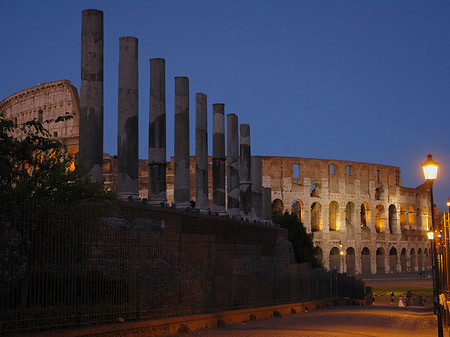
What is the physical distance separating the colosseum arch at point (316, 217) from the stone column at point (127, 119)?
37891 millimetres

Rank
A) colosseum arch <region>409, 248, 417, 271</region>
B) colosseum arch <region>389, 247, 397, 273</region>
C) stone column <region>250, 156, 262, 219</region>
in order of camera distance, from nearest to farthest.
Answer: stone column <region>250, 156, 262, 219</region>, colosseum arch <region>389, 247, 397, 273</region>, colosseum arch <region>409, 248, 417, 271</region>

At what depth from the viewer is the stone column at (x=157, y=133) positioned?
1900 centimetres

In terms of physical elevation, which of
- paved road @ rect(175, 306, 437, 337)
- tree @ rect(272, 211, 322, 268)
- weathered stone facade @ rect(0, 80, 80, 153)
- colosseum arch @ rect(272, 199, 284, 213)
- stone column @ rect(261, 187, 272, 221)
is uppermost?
weathered stone facade @ rect(0, 80, 80, 153)

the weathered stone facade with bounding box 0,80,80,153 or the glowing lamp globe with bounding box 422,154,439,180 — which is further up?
the weathered stone facade with bounding box 0,80,80,153

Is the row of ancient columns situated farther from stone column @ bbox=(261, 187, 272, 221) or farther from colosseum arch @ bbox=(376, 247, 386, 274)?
colosseum arch @ bbox=(376, 247, 386, 274)

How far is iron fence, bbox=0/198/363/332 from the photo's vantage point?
327 inches

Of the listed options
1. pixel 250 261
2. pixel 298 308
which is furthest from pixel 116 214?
pixel 298 308

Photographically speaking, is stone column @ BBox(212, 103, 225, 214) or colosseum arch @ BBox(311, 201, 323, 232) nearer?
stone column @ BBox(212, 103, 225, 214)

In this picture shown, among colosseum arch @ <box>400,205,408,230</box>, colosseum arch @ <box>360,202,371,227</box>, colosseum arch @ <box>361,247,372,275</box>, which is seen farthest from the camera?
colosseum arch @ <box>400,205,408,230</box>

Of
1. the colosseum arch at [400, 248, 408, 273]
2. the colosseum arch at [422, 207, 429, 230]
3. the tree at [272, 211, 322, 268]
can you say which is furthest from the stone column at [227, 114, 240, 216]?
the colosseum arch at [422, 207, 429, 230]

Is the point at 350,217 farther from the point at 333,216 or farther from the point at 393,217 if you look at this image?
the point at 393,217

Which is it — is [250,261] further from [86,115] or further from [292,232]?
[292,232]

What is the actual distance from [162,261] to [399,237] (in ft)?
162

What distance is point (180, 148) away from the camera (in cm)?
2062
